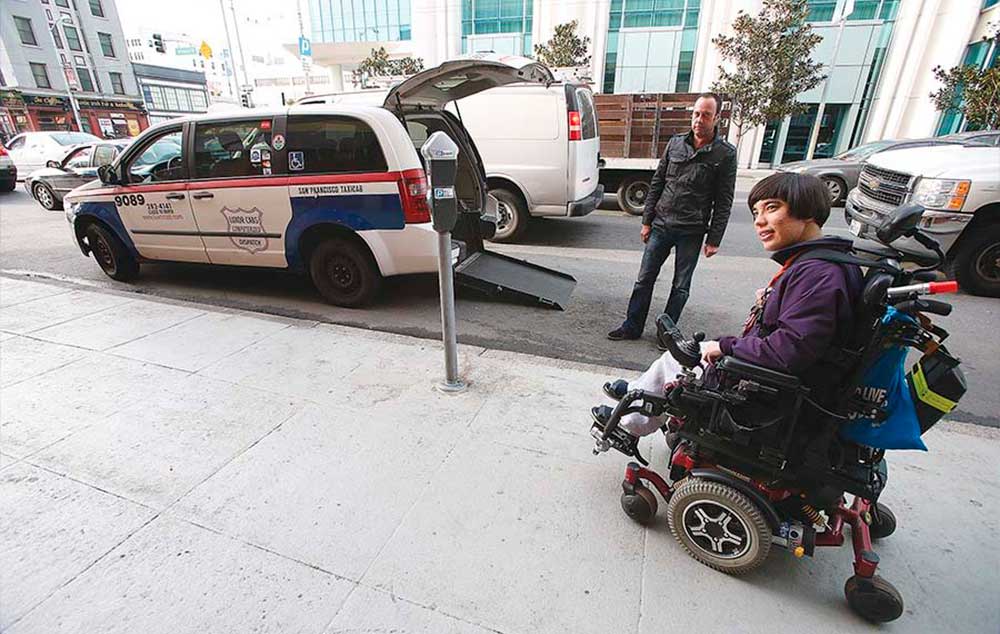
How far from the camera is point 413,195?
4090mm

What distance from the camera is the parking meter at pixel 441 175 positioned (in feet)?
8.43

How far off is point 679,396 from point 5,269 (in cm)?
811

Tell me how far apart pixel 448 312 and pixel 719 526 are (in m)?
1.85

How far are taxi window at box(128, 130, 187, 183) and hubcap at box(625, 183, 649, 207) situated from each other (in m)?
7.23

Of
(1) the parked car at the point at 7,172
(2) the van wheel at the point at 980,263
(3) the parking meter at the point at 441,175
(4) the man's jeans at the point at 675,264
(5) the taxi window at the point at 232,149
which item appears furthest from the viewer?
(1) the parked car at the point at 7,172

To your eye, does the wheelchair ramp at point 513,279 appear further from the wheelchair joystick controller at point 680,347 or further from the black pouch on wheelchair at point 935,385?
the black pouch on wheelchair at point 935,385

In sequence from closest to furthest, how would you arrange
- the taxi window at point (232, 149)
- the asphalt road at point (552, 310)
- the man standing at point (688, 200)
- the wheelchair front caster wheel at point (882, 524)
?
the wheelchair front caster wheel at point (882, 524) → the man standing at point (688, 200) → the asphalt road at point (552, 310) → the taxi window at point (232, 149)

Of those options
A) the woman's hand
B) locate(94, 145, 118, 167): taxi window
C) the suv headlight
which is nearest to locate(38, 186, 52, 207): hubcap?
locate(94, 145, 118, 167): taxi window

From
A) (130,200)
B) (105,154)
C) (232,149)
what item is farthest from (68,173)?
(232,149)

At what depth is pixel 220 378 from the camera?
3.38m

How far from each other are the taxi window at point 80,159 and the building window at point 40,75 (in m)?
33.9

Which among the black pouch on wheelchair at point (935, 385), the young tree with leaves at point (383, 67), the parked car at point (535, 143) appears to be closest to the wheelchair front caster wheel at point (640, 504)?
the black pouch on wheelchair at point (935, 385)

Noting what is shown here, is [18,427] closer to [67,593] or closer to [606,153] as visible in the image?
[67,593]

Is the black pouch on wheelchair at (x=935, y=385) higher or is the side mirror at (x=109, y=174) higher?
the side mirror at (x=109, y=174)
